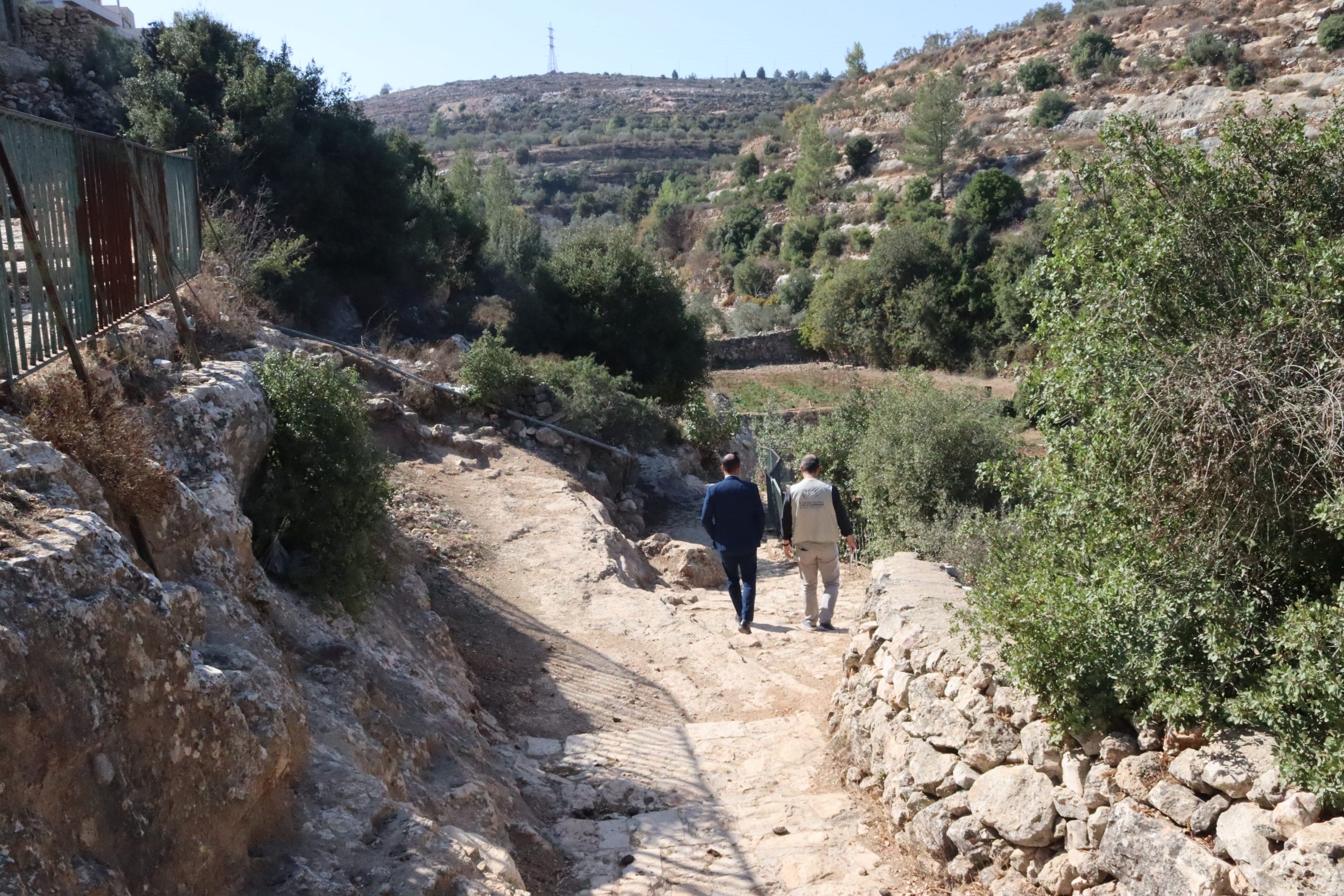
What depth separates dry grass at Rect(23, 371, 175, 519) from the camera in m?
3.88

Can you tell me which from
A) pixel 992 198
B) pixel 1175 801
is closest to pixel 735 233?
pixel 992 198

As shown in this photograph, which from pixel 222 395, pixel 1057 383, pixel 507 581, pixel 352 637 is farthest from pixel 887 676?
pixel 507 581

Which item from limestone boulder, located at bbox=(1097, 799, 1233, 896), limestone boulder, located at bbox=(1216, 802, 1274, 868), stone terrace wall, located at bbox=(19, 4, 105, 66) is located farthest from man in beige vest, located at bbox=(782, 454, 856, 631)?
stone terrace wall, located at bbox=(19, 4, 105, 66)

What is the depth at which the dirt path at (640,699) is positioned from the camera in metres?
4.88

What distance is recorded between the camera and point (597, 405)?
1523 centimetres

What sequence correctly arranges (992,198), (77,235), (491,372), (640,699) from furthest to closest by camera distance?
(992,198) < (491,372) < (640,699) < (77,235)

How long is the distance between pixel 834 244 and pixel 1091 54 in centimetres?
1931

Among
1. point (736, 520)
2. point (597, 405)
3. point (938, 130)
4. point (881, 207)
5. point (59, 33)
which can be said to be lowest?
point (736, 520)

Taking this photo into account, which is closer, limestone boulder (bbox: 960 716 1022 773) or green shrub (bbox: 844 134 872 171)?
limestone boulder (bbox: 960 716 1022 773)

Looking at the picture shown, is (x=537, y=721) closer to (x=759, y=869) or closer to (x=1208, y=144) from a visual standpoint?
(x=759, y=869)

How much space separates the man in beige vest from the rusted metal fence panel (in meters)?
4.99

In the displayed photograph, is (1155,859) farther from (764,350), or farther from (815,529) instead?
(764,350)

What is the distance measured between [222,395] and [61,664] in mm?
3041

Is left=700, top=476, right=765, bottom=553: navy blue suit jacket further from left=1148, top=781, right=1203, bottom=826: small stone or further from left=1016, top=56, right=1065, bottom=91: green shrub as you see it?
left=1016, top=56, right=1065, bottom=91: green shrub
